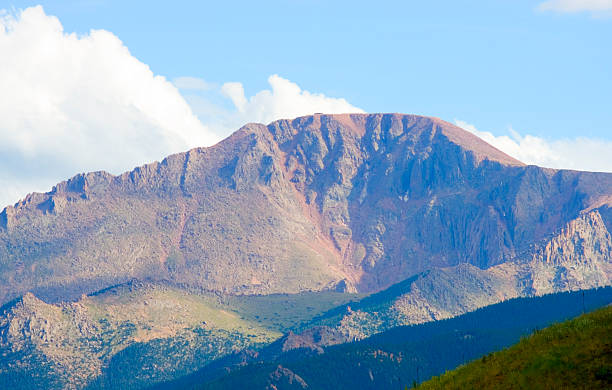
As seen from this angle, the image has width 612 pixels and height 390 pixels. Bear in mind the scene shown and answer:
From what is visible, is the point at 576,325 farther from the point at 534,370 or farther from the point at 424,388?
the point at 424,388

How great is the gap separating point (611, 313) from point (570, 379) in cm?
1258

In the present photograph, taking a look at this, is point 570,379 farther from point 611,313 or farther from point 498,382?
point 611,313

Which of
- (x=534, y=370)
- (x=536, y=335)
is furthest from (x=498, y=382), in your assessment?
(x=536, y=335)

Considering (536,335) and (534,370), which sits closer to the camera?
(534,370)

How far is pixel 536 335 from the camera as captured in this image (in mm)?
91750

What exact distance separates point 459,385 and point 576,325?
11.7 metres

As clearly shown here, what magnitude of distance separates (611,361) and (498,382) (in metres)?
9.62

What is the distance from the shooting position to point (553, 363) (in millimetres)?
82438

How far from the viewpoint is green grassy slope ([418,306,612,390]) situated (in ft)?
261

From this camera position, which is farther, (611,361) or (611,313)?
(611,313)

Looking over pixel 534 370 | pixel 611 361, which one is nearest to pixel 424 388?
pixel 534 370

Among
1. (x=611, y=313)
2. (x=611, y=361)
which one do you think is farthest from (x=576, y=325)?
(x=611, y=361)

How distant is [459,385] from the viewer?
87.3 m

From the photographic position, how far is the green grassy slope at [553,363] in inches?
3127
